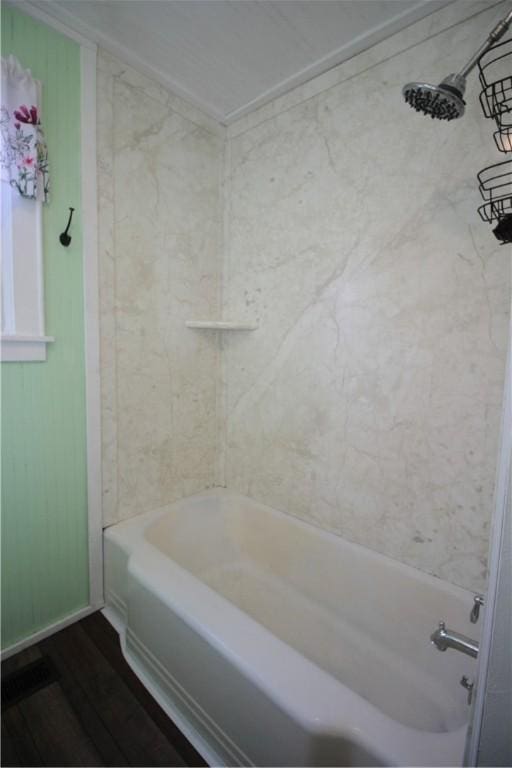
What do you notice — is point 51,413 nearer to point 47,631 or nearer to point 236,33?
point 47,631

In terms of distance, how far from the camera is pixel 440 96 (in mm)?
922

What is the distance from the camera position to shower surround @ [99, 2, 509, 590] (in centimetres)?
123

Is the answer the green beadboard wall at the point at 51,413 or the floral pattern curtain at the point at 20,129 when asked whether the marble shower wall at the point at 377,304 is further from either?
the floral pattern curtain at the point at 20,129

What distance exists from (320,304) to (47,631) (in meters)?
1.83

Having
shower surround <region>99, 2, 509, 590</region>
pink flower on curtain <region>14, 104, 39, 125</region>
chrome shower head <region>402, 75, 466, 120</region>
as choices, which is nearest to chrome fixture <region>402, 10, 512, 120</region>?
chrome shower head <region>402, 75, 466, 120</region>

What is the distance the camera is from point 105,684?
128 centimetres

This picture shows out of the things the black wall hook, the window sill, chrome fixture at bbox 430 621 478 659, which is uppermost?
the black wall hook

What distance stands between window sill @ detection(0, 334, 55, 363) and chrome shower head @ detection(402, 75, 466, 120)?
1.42m

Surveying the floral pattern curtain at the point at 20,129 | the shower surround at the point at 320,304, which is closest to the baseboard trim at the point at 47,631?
the shower surround at the point at 320,304

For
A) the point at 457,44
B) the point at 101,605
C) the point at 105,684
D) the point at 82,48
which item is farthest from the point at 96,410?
the point at 457,44

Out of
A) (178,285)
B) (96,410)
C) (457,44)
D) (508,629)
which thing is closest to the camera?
(508,629)

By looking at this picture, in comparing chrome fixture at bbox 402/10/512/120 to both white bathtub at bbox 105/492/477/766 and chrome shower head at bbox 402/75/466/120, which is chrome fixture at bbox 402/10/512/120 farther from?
white bathtub at bbox 105/492/477/766

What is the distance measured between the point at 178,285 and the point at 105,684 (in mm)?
1694

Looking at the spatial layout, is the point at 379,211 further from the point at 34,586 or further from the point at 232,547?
the point at 34,586
